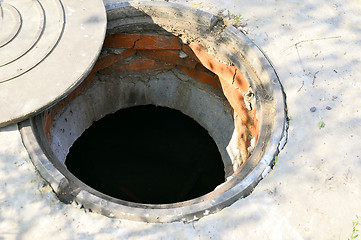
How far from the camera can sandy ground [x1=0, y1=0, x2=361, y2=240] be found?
320cm

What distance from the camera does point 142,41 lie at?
4.98 m

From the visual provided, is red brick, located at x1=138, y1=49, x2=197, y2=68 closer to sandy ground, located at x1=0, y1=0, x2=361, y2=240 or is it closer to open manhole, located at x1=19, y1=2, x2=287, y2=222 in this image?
open manhole, located at x1=19, y1=2, x2=287, y2=222

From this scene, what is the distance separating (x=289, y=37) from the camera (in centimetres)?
449

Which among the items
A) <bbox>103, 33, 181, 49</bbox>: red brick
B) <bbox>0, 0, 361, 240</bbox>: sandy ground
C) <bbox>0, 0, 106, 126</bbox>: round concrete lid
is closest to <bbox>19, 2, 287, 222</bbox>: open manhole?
<bbox>103, 33, 181, 49</bbox>: red brick

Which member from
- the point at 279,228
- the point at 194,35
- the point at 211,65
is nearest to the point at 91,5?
the point at 194,35

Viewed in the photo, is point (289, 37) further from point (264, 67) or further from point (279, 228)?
point (279, 228)

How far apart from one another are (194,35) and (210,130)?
185 cm

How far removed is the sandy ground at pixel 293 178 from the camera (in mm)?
3197

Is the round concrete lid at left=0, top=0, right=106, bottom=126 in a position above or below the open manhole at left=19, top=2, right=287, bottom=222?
above

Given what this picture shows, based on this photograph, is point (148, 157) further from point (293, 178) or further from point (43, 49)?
point (293, 178)

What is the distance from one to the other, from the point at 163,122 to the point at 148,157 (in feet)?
2.28

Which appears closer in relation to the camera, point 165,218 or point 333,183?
point 165,218

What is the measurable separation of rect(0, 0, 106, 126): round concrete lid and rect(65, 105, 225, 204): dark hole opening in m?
2.24

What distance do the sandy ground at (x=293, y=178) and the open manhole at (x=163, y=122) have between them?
12 cm
